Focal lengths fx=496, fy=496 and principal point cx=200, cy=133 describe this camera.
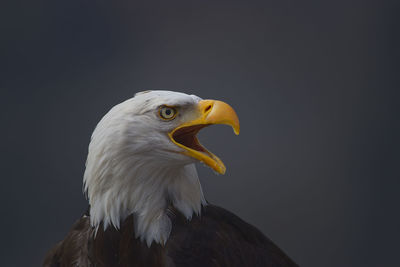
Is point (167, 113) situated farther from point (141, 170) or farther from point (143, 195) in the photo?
point (143, 195)

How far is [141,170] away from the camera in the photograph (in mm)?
1932

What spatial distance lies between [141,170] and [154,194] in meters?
0.13

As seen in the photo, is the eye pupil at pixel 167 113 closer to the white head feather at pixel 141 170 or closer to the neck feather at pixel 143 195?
the white head feather at pixel 141 170

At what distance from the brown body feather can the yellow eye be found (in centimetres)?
43

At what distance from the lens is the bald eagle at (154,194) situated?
187 cm

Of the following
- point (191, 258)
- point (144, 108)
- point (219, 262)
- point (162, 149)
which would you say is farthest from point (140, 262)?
point (144, 108)

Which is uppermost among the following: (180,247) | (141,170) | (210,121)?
(210,121)

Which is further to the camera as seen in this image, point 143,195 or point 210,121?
point 143,195

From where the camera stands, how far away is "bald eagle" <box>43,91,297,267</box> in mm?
1868

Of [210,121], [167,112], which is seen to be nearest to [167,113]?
Answer: [167,112]

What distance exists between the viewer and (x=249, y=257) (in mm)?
2285

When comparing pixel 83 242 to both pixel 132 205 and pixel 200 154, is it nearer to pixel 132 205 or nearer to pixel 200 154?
pixel 132 205

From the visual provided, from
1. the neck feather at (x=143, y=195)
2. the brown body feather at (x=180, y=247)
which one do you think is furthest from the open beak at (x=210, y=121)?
the brown body feather at (x=180, y=247)

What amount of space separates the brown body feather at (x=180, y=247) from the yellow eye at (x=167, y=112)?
43cm
